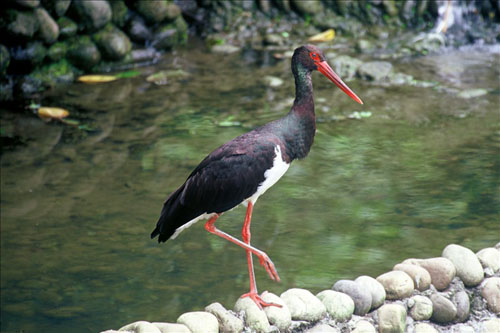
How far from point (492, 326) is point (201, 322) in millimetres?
1471

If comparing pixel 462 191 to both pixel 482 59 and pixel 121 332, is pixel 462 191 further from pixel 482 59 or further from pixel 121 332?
pixel 482 59

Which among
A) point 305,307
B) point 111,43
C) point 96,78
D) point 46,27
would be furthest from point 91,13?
point 305,307

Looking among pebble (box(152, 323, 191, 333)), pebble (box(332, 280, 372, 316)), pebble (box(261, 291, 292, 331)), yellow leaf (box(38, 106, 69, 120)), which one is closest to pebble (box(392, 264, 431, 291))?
A: pebble (box(332, 280, 372, 316))

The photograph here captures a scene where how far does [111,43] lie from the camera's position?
7.94 metres

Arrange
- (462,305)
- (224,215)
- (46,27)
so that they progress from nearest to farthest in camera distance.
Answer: (462,305) < (224,215) < (46,27)

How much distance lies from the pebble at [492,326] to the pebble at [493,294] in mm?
74

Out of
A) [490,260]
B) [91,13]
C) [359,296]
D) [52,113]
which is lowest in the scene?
[52,113]

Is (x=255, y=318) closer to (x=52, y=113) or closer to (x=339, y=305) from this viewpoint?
(x=339, y=305)

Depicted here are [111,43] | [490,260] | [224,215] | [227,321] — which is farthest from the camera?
[111,43]

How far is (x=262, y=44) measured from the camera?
8727 mm

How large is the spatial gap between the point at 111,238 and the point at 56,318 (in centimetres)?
87

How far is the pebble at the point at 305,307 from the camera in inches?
132

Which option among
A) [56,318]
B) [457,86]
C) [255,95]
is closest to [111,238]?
[56,318]

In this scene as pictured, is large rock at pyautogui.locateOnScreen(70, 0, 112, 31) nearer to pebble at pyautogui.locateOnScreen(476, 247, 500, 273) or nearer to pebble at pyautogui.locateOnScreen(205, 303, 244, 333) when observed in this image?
pebble at pyautogui.locateOnScreen(205, 303, 244, 333)
